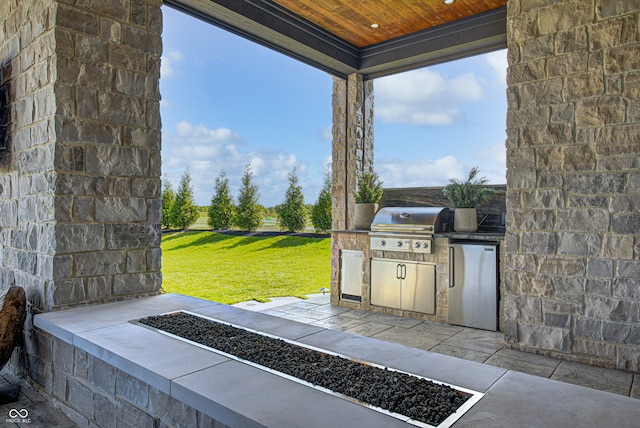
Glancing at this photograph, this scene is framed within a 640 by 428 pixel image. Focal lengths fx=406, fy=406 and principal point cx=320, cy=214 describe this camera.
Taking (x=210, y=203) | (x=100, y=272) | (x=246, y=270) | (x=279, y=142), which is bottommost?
(x=246, y=270)

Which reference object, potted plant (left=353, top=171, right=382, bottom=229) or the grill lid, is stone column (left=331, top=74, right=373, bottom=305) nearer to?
potted plant (left=353, top=171, right=382, bottom=229)

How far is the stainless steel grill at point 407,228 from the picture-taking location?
4.29 metres

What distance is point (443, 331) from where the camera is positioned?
3867 millimetres

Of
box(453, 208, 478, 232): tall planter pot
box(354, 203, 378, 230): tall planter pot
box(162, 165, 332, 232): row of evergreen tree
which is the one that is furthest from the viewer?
box(162, 165, 332, 232): row of evergreen tree

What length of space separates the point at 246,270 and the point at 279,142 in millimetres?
3101

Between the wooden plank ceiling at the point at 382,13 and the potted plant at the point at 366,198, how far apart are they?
1.76 meters

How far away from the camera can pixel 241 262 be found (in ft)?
29.5

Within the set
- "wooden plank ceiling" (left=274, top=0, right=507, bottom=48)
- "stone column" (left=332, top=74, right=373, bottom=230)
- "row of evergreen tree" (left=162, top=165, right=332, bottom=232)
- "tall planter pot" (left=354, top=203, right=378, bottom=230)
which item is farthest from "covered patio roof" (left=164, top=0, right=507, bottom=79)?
"row of evergreen tree" (left=162, top=165, right=332, bottom=232)

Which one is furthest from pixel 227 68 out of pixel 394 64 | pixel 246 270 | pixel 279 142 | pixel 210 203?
pixel 394 64

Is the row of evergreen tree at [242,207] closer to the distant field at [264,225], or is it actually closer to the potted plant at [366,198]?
the distant field at [264,225]

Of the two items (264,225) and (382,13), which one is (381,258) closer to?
(382,13)

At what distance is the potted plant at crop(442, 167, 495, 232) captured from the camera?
14.0 ft

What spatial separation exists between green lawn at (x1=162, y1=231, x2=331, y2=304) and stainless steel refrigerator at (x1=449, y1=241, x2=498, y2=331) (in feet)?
9.35

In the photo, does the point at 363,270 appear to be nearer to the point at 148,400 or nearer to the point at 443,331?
the point at 443,331
